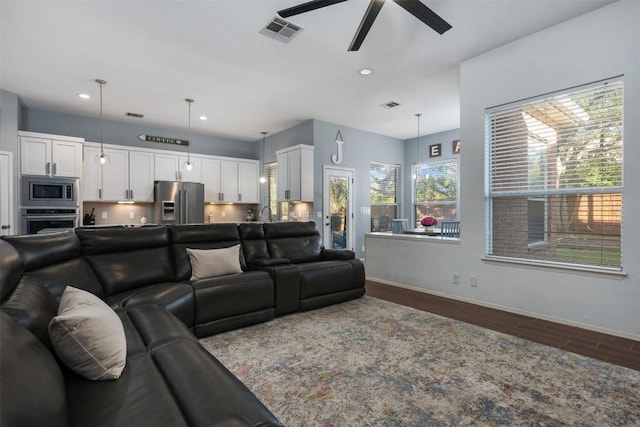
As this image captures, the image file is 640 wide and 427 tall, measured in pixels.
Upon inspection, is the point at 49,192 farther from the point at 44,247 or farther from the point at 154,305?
the point at 154,305

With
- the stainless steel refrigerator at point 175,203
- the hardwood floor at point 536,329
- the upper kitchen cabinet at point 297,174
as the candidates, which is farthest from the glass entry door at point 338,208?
the stainless steel refrigerator at point 175,203

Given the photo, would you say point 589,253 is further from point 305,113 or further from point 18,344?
point 305,113

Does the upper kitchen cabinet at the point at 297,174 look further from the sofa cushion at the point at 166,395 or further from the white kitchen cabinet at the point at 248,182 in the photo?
the sofa cushion at the point at 166,395

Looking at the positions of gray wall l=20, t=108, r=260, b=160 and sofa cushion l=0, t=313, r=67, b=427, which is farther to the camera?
gray wall l=20, t=108, r=260, b=160

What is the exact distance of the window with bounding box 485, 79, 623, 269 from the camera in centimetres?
293

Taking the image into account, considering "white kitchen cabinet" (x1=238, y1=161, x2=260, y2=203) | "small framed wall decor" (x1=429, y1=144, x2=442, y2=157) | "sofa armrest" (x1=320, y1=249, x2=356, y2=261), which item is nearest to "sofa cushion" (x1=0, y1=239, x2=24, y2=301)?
"sofa armrest" (x1=320, y1=249, x2=356, y2=261)

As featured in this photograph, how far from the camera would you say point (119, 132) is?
6.23m

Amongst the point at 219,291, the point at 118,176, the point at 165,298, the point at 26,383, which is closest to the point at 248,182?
the point at 118,176

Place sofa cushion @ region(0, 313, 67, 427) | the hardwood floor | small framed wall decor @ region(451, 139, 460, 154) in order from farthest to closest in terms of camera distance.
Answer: small framed wall decor @ region(451, 139, 460, 154) → the hardwood floor → sofa cushion @ region(0, 313, 67, 427)

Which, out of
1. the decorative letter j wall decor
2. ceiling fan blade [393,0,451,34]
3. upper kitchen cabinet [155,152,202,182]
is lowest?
upper kitchen cabinet [155,152,202,182]

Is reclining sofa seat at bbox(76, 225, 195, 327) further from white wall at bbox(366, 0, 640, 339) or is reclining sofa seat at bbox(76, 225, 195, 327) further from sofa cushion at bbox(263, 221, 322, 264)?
white wall at bbox(366, 0, 640, 339)

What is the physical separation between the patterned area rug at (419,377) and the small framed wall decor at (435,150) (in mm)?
5030

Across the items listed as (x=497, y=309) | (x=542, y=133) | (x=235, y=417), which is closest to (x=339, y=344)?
(x=235, y=417)

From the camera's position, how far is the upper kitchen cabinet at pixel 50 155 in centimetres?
486
